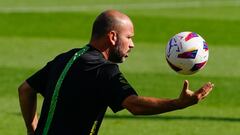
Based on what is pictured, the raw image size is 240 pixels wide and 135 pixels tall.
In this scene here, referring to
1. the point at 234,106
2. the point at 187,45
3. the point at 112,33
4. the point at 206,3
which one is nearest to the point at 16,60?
the point at 234,106

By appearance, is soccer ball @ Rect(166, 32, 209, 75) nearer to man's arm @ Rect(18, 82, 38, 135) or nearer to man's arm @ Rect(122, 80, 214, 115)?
man's arm @ Rect(18, 82, 38, 135)

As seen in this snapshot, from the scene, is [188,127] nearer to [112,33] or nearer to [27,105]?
[27,105]

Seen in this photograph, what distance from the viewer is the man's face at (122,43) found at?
7678 mm

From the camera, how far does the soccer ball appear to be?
919 cm

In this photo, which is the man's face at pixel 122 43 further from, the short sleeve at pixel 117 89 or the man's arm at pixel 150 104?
the man's arm at pixel 150 104

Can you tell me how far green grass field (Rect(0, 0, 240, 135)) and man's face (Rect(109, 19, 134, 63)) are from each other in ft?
16.7

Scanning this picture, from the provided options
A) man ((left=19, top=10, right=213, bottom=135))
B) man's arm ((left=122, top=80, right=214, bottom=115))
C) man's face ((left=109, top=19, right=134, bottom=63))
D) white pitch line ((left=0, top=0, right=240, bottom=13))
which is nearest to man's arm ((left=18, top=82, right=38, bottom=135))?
man ((left=19, top=10, right=213, bottom=135))

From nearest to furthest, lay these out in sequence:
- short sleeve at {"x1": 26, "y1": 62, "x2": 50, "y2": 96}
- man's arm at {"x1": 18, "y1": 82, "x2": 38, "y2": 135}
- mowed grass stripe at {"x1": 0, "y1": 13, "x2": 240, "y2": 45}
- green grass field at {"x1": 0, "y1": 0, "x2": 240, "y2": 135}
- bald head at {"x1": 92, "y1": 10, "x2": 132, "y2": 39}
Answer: bald head at {"x1": 92, "y1": 10, "x2": 132, "y2": 39}
short sleeve at {"x1": 26, "y1": 62, "x2": 50, "y2": 96}
man's arm at {"x1": 18, "y1": 82, "x2": 38, "y2": 135}
green grass field at {"x1": 0, "y1": 0, "x2": 240, "y2": 135}
mowed grass stripe at {"x1": 0, "y1": 13, "x2": 240, "y2": 45}

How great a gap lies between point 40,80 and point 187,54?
5.50ft

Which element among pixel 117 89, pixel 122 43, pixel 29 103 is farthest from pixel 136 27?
pixel 117 89

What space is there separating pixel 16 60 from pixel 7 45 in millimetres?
2972

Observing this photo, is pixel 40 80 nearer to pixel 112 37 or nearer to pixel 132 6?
pixel 112 37

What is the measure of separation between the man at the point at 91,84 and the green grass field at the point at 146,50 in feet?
16.1


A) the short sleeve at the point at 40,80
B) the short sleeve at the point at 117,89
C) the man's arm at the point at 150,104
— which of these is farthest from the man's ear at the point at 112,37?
the short sleeve at the point at 40,80
